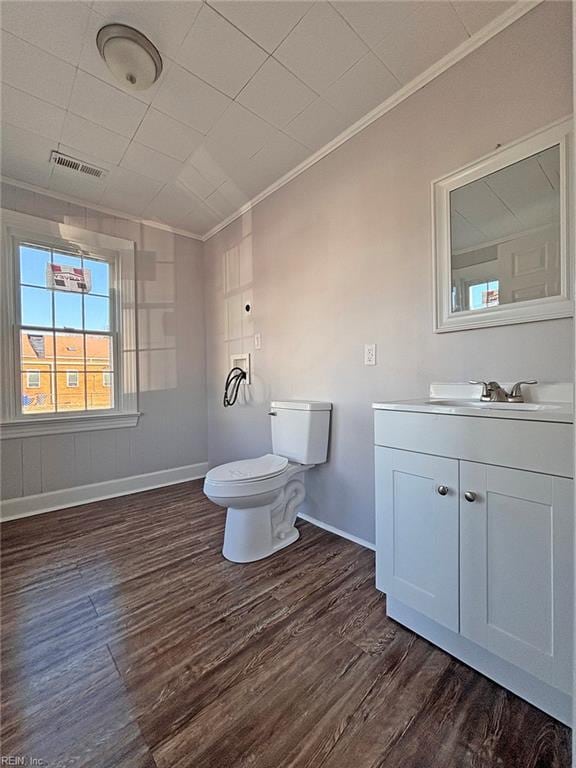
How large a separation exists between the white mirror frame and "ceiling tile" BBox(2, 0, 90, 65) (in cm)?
165

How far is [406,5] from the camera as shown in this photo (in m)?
1.31

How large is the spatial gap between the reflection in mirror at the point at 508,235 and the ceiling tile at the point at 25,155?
241 centimetres

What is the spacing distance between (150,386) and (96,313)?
2.47ft

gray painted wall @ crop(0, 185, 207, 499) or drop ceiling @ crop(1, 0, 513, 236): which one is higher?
drop ceiling @ crop(1, 0, 513, 236)

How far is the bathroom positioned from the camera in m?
0.97

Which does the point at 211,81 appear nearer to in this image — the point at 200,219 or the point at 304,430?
the point at 200,219

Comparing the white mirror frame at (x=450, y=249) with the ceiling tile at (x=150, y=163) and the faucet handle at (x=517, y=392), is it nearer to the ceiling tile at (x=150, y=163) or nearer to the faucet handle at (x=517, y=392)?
the faucet handle at (x=517, y=392)

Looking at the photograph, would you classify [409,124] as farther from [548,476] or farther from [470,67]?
[548,476]

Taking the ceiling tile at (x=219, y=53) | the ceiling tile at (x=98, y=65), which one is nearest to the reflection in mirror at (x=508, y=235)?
the ceiling tile at (x=219, y=53)

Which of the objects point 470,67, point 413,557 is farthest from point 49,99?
point 413,557

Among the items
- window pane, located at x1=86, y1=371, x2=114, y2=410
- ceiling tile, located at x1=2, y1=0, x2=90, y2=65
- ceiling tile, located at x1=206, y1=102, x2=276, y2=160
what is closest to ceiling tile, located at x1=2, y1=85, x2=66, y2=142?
ceiling tile, located at x1=2, y1=0, x2=90, y2=65

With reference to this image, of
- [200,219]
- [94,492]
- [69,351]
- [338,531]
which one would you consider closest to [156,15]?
[200,219]

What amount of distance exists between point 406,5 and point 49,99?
1.75m

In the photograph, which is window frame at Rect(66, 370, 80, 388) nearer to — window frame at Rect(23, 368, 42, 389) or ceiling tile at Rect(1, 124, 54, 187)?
window frame at Rect(23, 368, 42, 389)
